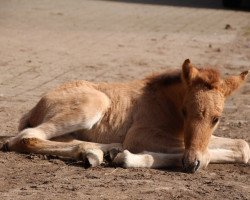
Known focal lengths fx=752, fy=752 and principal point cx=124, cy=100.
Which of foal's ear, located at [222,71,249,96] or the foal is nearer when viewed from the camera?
the foal

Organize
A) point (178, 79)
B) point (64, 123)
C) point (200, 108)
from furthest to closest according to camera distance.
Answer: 1. point (178, 79)
2. point (64, 123)
3. point (200, 108)

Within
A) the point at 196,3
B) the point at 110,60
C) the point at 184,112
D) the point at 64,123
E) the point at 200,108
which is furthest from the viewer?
the point at 196,3

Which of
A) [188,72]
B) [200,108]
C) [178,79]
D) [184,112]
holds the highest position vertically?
[188,72]

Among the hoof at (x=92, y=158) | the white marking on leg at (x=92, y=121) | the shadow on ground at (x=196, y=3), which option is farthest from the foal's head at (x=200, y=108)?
the shadow on ground at (x=196, y=3)

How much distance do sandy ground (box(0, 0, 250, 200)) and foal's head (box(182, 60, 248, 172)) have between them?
0.22m

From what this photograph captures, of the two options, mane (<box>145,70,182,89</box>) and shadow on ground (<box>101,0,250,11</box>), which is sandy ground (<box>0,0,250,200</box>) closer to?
shadow on ground (<box>101,0,250,11</box>)

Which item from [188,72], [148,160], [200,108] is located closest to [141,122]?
[148,160]

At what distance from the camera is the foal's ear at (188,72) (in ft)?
25.1

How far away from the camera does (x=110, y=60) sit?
14383 mm

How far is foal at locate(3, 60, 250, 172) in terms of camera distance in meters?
7.36

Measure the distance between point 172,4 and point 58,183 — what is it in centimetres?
1983

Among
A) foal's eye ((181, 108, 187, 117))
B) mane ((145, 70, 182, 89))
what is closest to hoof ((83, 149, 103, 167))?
foal's eye ((181, 108, 187, 117))

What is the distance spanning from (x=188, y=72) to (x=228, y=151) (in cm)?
100

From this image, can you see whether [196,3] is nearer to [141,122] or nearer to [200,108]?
[141,122]
